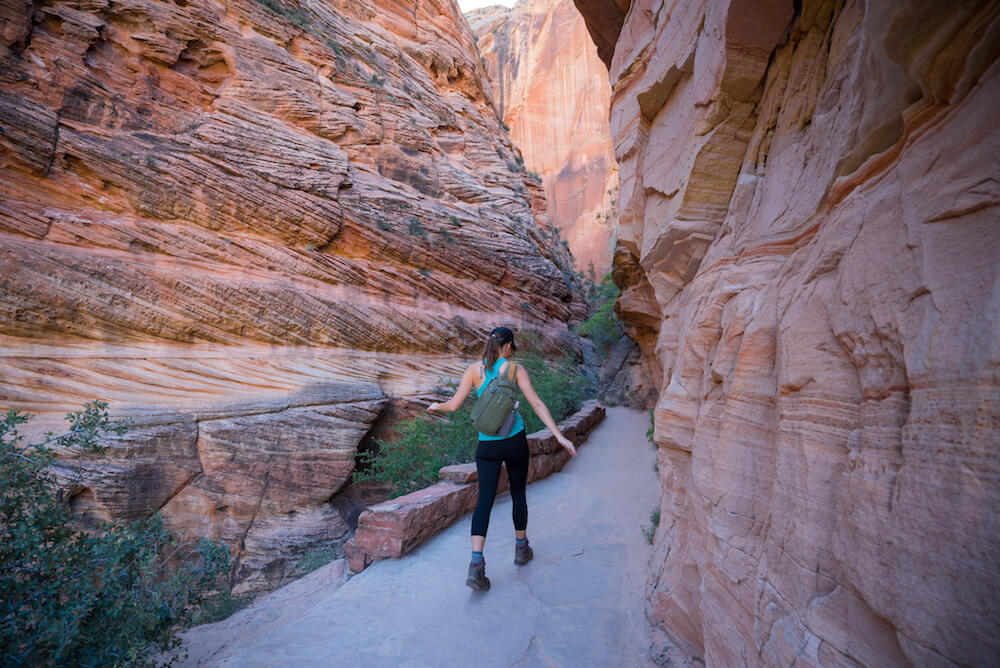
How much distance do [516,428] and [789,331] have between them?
5.57ft

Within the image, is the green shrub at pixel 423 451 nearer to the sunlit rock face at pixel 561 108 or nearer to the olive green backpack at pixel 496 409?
the olive green backpack at pixel 496 409

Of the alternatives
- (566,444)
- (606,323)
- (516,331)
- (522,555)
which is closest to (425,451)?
(522,555)

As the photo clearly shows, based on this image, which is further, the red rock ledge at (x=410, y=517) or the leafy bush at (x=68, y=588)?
the red rock ledge at (x=410, y=517)

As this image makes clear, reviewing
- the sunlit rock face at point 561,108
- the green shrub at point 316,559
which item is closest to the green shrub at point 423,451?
Result: the green shrub at point 316,559

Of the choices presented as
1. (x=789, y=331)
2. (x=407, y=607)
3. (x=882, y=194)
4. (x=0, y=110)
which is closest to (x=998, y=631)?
(x=789, y=331)

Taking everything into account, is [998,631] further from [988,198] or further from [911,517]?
[988,198]

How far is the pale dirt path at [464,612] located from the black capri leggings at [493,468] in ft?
1.66

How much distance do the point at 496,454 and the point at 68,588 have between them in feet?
6.97

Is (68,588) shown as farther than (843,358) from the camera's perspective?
Yes

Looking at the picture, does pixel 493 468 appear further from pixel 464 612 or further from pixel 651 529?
pixel 651 529

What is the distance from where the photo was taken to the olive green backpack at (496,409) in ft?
8.91

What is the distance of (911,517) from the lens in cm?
103

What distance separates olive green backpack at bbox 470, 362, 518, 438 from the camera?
107 inches

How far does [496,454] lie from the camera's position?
9.20ft
